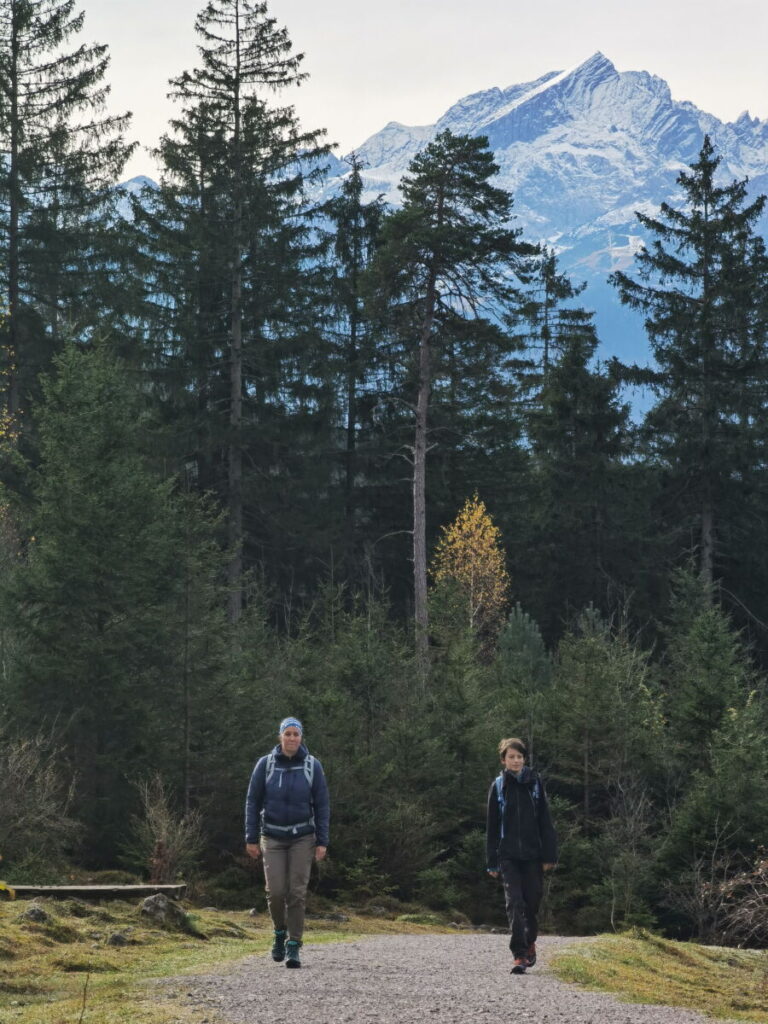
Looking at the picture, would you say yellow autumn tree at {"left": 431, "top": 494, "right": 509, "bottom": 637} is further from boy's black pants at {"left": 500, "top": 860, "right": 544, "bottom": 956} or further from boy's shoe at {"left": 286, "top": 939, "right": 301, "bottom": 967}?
boy's shoe at {"left": 286, "top": 939, "right": 301, "bottom": 967}

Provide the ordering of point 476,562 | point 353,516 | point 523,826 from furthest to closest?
point 353,516 < point 476,562 < point 523,826

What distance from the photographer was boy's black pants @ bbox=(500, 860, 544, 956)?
10953mm

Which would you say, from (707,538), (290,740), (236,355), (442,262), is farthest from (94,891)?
(707,538)

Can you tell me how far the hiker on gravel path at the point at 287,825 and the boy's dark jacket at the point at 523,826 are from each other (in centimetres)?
151

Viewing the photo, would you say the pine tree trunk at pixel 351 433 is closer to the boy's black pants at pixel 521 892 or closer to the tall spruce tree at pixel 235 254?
the tall spruce tree at pixel 235 254

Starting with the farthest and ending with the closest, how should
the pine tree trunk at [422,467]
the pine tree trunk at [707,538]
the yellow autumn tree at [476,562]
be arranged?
the pine tree trunk at [707,538], the yellow autumn tree at [476,562], the pine tree trunk at [422,467]

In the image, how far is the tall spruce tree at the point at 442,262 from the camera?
→ 126 ft

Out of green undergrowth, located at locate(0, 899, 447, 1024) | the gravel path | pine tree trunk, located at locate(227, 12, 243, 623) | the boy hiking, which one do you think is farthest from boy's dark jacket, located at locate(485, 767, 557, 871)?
pine tree trunk, located at locate(227, 12, 243, 623)

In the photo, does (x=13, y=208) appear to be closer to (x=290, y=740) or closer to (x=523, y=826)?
(x=290, y=740)

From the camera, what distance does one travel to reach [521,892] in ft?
36.1

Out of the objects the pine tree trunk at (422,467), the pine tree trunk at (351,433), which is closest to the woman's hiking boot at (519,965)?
the pine tree trunk at (422,467)

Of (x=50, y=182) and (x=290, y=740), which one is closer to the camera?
(x=290, y=740)

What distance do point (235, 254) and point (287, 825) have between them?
3458 cm

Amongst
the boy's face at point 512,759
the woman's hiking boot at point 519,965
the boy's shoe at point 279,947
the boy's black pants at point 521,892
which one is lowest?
the woman's hiking boot at point 519,965
